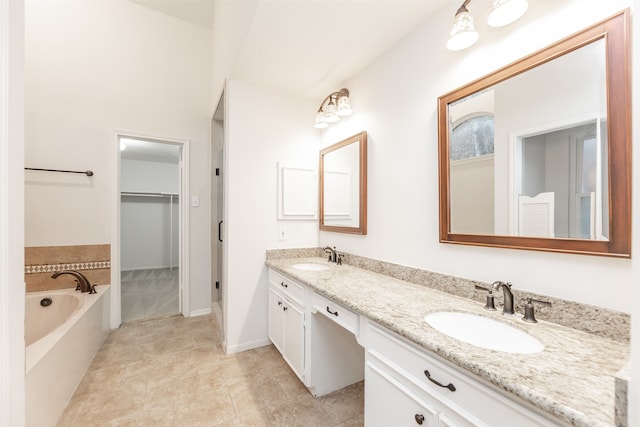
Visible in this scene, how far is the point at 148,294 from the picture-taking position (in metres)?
3.97

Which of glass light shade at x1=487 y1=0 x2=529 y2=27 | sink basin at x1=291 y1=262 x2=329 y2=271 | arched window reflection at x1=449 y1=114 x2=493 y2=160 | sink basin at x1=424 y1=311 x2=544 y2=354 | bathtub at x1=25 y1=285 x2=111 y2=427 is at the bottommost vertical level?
bathtub at x1=25 y1=285 x2=111 y2=427

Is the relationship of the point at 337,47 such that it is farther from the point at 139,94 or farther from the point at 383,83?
the point at 139,94

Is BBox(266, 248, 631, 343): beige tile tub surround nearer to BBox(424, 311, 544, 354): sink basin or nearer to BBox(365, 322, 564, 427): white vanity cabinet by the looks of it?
BBox(424, 311, 544, 354): sink basin

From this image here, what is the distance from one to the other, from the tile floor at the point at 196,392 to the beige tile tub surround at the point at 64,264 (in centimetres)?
76

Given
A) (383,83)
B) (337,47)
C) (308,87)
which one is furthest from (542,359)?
(308,87)

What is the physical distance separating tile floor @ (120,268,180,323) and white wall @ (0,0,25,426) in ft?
8.70

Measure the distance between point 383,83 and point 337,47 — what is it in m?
0.41

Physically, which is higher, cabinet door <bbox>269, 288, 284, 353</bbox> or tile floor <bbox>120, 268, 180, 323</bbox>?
cabinet door <bbox>269, 288, 284, 353</bbox>

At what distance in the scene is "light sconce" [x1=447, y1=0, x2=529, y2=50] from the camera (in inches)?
42.8

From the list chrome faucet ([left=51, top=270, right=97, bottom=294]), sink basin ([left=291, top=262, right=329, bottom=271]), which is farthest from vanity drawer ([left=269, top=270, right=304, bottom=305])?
chrome faucet ([left=51, top=270, right=97, bottom=294])

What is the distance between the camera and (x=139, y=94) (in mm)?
3045

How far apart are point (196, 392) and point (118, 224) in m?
2.07

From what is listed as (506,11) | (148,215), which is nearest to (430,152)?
(506,11)

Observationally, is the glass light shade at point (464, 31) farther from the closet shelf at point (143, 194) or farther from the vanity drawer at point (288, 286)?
the closet shelf at point (143, 194)
